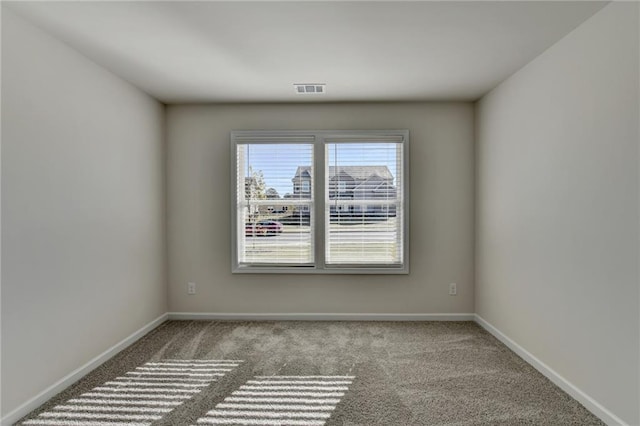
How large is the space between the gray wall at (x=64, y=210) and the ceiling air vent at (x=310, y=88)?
159 centimetres

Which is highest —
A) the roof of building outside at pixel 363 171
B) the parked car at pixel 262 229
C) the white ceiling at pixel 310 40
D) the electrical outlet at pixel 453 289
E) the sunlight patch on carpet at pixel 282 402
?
the white ceiling at pixel 310 40

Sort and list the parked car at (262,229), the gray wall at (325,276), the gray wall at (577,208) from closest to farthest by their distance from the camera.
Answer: the gray wall at (577,208), the gray wall at (325,276), the parked car at (262,229)

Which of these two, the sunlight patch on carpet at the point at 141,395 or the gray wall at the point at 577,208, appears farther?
the sunlight patch on carpet at the point at 141,395

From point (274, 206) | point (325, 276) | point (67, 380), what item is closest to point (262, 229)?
point (274, 206)

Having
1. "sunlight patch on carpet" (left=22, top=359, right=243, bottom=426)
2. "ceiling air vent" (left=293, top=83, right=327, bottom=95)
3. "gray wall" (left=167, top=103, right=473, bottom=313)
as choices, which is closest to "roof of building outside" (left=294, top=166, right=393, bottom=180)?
"gray wall" (left=167, top=103, right=473, bottom=313)

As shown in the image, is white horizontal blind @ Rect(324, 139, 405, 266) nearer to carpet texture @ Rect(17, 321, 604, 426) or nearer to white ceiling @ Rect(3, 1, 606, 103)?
white ceiling @ Rect(3, 1, 606, 103)

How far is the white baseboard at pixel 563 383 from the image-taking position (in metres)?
2.10

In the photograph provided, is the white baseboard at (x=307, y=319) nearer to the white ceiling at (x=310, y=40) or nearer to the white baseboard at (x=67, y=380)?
the white baseboard at (x=67, y=380)

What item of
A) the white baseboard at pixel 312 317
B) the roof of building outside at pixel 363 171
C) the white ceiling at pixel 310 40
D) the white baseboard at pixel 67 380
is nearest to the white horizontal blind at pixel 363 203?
the roof of building outside at pixel 363 171

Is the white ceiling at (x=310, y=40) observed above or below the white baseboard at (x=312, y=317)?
above

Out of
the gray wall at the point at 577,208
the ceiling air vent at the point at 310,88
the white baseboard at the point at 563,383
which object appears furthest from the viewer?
the ceiling air vent at the point at 310,88

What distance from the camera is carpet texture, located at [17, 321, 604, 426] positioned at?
2.20 meters

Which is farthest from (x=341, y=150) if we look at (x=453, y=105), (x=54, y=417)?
(x=54, y=417)

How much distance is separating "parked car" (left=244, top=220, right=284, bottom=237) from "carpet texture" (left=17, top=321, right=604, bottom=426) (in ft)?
3.57
